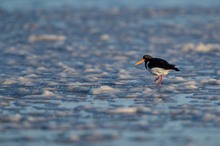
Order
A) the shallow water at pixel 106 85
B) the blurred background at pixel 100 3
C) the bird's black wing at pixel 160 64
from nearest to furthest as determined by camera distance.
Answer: the shallow water at pixel 106 85 → the bird's black wing at pixel 160 64 → the blurred background at pixel 100 3

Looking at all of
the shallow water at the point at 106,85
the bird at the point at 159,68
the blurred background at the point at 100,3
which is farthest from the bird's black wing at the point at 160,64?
the blurred background at the point at 100,3

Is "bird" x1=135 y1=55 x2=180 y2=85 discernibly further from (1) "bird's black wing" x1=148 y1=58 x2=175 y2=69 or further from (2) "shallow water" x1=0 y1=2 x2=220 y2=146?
(2) "shallow water" x1=0 y1=2 x2=220 y2=146

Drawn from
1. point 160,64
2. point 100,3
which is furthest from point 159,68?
point 100,3

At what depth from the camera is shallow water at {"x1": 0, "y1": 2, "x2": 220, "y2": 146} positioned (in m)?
6.71

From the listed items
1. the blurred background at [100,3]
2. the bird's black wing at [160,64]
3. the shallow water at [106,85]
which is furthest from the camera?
the blurred background at [100,3]

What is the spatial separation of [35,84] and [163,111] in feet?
9.79

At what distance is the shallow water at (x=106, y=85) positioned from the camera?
671cm

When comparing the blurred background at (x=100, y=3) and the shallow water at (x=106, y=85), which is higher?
the blurred background at (x=100, y=3)

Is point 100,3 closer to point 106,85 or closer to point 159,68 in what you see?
point 159,68

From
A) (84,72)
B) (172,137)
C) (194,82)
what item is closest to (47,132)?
(172,137)

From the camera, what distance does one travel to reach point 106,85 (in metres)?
9.88

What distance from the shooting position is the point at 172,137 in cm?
646

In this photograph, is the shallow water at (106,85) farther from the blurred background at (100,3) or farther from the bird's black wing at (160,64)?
the blurred background at (100,3)

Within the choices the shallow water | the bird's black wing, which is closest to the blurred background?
the shallow water
